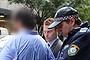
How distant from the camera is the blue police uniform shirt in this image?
3781 mm

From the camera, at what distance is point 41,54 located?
388cm

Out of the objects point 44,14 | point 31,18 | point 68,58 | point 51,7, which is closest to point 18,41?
point 31,18

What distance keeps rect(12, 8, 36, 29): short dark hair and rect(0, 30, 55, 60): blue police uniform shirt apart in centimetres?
10

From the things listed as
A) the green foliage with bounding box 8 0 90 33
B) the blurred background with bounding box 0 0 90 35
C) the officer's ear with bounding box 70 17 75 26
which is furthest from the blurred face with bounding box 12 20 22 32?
the green foliage with bounding box 8 0 90 33

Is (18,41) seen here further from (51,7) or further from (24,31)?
(51,7)

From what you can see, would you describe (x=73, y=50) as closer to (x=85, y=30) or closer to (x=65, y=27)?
(x=85, y=30)

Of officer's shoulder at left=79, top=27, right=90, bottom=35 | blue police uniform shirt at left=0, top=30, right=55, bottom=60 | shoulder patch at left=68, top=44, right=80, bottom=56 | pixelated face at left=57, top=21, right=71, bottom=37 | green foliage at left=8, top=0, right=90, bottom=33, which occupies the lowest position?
green foliage at left=8, top=0, right=90, bottom=33

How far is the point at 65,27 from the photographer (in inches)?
131

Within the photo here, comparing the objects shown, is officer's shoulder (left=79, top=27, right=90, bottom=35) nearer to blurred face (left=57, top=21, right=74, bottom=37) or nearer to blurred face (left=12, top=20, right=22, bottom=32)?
blurred face (left=57, top=21, right=74, bottom=37)

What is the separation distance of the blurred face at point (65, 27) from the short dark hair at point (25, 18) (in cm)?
64

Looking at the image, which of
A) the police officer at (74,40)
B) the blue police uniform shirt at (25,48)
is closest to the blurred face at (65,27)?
the police officer at (74,40)

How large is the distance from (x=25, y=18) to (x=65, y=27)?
81 centimetres

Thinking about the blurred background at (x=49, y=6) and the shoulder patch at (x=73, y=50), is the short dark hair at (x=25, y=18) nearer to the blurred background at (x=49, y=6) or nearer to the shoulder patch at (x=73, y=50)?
the shoulder patch at (x=73, y=50)

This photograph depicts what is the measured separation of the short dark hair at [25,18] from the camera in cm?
395
